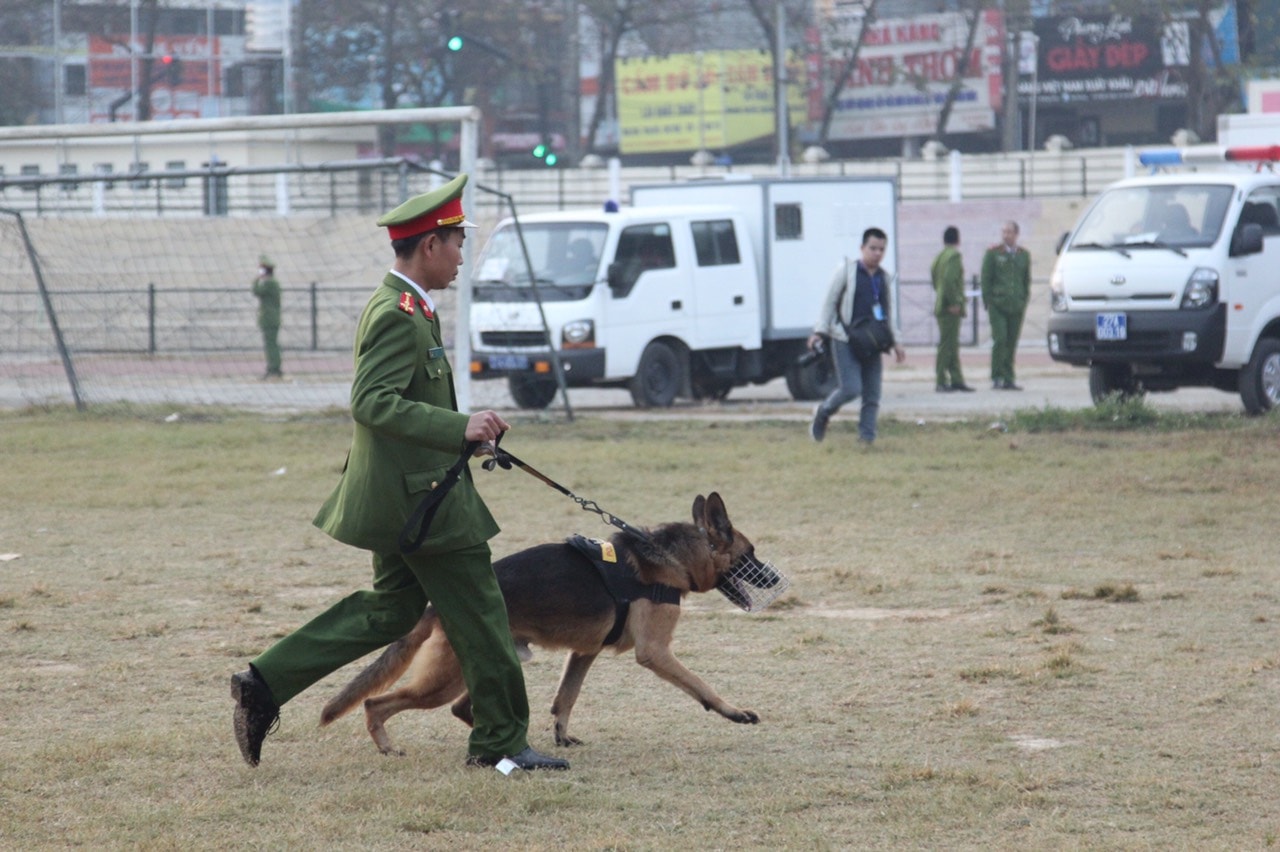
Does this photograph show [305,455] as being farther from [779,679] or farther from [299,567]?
[779,679]

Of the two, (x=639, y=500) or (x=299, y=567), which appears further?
(x=639, y=500)

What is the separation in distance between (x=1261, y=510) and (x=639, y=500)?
3933 millimetres

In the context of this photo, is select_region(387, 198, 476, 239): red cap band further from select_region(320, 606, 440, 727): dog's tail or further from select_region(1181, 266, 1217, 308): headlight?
select_region(1181, 266, 1217, 308): headlight

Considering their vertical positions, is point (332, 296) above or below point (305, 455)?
above

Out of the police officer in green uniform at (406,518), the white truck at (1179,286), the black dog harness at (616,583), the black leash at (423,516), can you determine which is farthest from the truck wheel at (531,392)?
the black leash at (423,516)

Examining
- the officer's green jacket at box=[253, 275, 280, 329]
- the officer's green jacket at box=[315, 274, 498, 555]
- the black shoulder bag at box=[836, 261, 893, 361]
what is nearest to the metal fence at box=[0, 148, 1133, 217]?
the officer's green jacket at box=[253, 275, 280, 329]

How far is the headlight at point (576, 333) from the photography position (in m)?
16.0

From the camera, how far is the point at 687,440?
13.6 metres

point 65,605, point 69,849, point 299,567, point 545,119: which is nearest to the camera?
point 69,849

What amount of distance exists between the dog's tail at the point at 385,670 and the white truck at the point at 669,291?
10148 mm

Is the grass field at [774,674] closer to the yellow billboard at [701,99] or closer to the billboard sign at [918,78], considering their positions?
the billboard sign at [918,78]

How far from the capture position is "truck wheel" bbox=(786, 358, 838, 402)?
18.4 m

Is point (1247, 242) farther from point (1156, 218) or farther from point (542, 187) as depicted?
point (542, 187)

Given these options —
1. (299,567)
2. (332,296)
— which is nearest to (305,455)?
(299,567)
